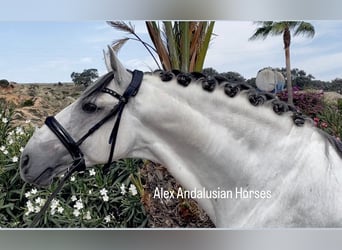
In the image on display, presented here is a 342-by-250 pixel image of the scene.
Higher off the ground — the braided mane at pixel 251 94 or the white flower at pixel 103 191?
the braided mane at pixel 251 94

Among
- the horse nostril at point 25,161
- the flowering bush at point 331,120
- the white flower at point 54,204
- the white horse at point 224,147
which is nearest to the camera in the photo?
the white horse at point 224,147

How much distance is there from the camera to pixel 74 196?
315 cm

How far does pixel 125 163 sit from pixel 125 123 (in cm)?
131

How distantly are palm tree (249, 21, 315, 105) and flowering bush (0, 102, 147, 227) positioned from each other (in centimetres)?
132

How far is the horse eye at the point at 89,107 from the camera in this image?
1.95 m

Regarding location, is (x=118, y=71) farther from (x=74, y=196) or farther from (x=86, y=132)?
(x=74, y=196)

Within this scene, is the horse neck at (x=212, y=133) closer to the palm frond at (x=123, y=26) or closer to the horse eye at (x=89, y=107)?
the horse eye at (x=89, y=107)

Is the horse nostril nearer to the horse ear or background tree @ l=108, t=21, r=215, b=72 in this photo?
the horse ear

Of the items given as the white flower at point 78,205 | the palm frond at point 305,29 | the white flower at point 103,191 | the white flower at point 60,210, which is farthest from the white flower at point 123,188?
the palm frond at point 305,29

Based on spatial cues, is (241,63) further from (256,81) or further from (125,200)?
(125,200)

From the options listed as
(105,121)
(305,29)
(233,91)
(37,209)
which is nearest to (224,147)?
(233,91)

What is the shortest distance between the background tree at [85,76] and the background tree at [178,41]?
0.84ft

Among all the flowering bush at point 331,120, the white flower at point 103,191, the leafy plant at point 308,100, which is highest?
the leafy plant at point 308,100

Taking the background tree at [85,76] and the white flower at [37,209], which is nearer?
the background tree at [85,76]
